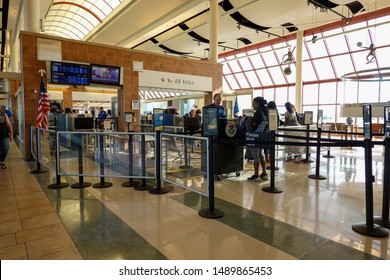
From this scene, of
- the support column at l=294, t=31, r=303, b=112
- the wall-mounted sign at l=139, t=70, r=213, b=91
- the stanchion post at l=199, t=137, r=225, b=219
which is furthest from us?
the support column at l=294, t=31, r=303, b=112

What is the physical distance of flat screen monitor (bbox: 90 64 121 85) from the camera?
830cm

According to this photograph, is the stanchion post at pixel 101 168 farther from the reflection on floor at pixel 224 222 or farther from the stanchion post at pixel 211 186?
the stanchion post at pixel 211 186

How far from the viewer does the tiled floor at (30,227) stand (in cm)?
241

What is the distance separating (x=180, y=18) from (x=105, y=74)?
6.49 m

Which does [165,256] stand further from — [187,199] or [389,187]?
[389,187]

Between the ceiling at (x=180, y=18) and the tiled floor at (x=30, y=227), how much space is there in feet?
31.9

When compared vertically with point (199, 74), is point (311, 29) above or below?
above

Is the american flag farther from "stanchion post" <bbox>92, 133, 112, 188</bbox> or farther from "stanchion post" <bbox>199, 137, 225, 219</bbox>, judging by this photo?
"stanchion post" <bbox>199, 137, 225, 219</bbox>

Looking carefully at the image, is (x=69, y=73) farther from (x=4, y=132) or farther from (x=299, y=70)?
(x=299, y=70)

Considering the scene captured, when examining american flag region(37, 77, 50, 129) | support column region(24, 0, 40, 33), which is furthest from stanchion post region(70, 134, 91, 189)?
support column region(24, 0, 40, 33)

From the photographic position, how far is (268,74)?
20609mm

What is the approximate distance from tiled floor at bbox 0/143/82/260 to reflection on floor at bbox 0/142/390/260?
4 cm

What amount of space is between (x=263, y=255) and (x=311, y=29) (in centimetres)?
1635

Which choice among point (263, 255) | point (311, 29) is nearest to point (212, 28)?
point (311, 29)
